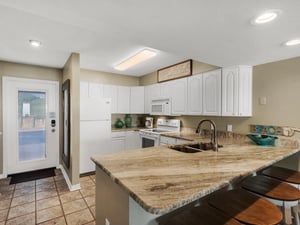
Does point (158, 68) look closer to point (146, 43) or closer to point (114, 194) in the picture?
point (146, 43)

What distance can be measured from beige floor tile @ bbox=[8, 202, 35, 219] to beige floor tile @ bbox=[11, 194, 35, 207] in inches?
4.2

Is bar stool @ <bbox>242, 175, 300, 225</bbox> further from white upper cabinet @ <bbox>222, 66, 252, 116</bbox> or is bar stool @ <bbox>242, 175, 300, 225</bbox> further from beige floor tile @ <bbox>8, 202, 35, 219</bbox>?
beige floor tile @ <bbox>8, 202, 35, 219</bbox>

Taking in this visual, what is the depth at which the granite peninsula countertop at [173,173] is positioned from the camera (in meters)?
0.85

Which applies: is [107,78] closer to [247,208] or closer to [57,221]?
[57,221]

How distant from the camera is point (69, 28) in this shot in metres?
2.09

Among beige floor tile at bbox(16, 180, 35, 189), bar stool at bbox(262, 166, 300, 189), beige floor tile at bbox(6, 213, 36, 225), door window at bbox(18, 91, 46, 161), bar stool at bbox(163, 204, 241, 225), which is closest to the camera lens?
bar stool at bbox(163, 204, 241, 225)

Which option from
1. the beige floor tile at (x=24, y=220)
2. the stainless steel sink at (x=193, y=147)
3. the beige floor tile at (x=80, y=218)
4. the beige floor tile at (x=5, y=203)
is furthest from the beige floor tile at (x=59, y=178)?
the stainless steel sink at (x=193, y=147)

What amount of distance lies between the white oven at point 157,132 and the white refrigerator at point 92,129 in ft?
2.80

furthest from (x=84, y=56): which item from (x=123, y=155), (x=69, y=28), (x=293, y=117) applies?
(x=293, y=117)

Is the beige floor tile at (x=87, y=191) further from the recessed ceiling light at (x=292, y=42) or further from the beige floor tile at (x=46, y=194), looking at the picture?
the recessed ceiling light at (x=292, y=42)

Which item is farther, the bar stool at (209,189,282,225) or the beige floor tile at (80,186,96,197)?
the beige floor tile at (80,186,96,197)

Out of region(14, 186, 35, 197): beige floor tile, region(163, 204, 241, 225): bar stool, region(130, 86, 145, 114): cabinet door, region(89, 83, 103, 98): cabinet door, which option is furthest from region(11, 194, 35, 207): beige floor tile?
region(130, 86, 145, 114): cabinet door

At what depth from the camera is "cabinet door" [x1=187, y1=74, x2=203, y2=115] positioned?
321cm

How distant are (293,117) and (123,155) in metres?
Answer: 2.39
